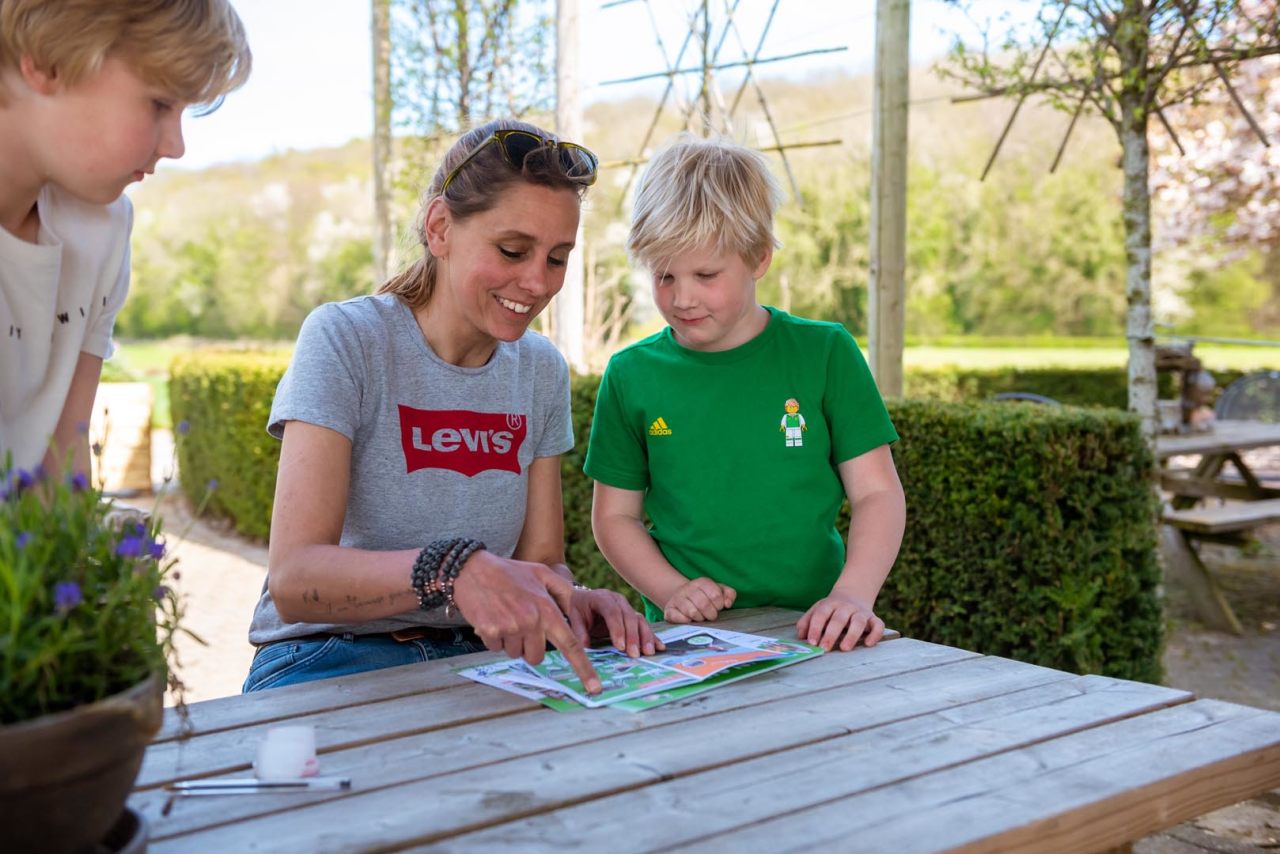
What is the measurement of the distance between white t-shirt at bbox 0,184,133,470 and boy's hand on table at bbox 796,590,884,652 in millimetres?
1200

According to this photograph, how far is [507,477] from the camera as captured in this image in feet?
7.20

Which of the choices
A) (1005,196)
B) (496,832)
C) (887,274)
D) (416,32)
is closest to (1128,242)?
(887,274)

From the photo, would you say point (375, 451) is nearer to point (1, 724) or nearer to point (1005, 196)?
point (1, 724)

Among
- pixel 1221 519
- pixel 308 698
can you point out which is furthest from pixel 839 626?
pixel 1221 519

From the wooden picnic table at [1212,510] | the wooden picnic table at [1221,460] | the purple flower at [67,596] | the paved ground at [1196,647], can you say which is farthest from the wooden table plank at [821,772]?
the wooden picnic table at [1221,460]

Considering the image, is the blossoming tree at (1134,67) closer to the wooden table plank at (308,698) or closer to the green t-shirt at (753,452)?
the green t-shirt at (753,452)

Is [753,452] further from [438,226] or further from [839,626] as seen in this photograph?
[438,226]

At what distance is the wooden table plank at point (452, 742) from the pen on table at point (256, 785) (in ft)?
0.05

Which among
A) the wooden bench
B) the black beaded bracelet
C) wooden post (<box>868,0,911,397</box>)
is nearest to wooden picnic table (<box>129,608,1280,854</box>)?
the black beaded bracelet

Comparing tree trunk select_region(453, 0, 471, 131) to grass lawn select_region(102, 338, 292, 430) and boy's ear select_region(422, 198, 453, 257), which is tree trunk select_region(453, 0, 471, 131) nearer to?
grass lawn select_region(102, 338, 292, 430)

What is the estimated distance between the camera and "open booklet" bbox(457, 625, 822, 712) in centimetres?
158

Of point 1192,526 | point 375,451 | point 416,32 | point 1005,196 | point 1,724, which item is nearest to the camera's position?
point 1,724

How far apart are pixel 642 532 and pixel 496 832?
124cm

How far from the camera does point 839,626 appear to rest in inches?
75.1
